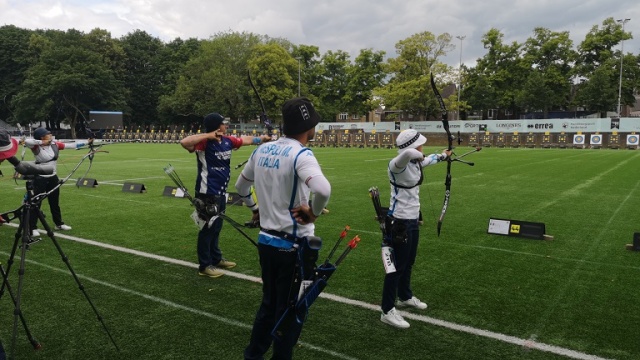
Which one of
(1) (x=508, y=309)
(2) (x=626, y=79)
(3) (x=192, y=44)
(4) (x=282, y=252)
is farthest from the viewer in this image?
(3) (x=192, y=44)

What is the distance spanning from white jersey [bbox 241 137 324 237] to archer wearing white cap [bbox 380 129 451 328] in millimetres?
1683

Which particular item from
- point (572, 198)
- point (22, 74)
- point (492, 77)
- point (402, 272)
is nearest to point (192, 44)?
point (22, 74)

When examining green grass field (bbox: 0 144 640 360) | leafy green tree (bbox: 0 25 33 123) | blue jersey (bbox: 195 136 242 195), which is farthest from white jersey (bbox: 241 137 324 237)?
leafy green tree (bbox: 0 25 33 123)

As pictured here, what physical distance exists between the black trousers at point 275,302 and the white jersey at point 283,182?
7.6 inches

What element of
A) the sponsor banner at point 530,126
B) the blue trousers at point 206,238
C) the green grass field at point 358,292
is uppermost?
the sponsor banner at point 530,126

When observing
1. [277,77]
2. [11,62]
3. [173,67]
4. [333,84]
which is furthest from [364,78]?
[11,62]

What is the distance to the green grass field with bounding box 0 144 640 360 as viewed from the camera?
4.23 metres

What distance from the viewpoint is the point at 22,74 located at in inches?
2709

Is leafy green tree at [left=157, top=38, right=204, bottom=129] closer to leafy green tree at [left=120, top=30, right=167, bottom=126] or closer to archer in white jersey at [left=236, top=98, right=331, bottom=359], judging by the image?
leafy green tree at [left=120, top=30, right=167, bottom=126]

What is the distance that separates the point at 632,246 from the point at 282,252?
7258 mm

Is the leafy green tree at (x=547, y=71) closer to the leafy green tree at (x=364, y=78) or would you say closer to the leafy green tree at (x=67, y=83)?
the leafy green tree at (x=364, y=78)

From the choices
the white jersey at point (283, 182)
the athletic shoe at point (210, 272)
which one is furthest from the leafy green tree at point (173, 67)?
the white jersey at point (283, 182)

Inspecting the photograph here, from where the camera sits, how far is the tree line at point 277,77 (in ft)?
176

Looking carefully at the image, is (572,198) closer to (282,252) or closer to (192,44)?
(282,252)
